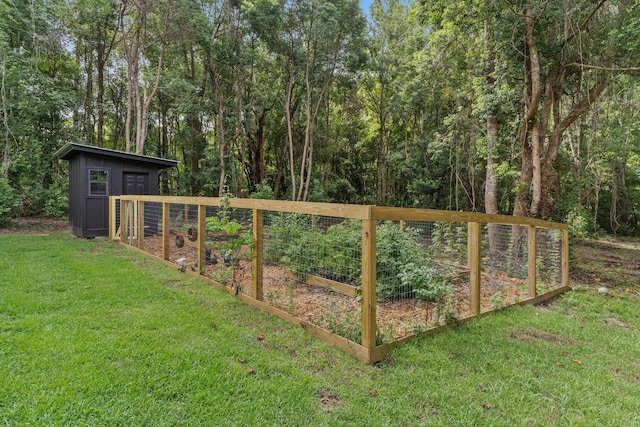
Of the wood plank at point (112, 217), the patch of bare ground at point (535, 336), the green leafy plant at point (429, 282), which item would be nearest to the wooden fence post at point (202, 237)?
the green leafy plant at point (429, 282)

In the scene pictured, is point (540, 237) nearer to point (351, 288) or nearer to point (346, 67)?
point (351, 288)

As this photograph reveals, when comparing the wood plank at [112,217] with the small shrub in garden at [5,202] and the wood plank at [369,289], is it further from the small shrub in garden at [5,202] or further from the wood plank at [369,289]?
the wood plank at [369,289]

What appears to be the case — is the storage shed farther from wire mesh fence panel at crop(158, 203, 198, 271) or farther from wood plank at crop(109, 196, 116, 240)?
wire mesh fence panel at crop(158, 203, 198, 271)

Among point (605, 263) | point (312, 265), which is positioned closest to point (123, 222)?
point (312, 265)

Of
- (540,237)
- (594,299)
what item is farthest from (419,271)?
(594,299)

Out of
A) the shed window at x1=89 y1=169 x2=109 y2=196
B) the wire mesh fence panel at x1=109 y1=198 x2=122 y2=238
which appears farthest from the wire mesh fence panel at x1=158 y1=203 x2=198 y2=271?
the shed window at x1=89 y1=169 x2=109 y2=196

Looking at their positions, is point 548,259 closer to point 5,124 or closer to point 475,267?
point 475,267

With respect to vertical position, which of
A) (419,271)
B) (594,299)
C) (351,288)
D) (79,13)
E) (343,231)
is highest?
(79,13)

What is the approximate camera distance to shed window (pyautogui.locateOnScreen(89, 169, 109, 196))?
28.0 feet

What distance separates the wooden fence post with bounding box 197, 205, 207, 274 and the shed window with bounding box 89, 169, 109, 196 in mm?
5649

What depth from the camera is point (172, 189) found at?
17859 millimetres

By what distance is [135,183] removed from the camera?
936cm

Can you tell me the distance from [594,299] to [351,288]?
3.51 metres

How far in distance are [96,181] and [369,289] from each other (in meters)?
8.76
